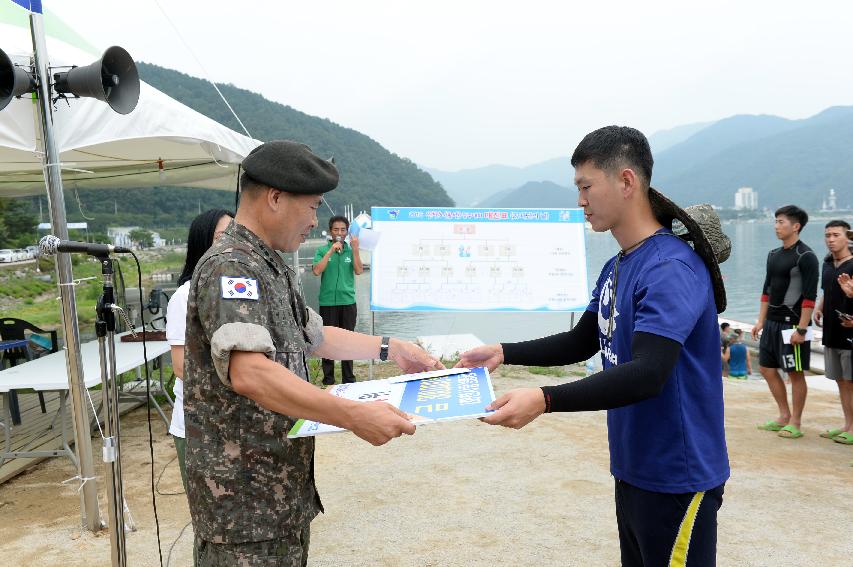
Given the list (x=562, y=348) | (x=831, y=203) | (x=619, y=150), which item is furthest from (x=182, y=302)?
(x=831, y=203)

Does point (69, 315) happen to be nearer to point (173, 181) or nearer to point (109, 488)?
point (109, 488)

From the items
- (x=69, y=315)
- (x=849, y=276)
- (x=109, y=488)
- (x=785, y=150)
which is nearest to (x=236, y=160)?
(x=69, y=315)

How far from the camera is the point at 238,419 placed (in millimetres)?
1461

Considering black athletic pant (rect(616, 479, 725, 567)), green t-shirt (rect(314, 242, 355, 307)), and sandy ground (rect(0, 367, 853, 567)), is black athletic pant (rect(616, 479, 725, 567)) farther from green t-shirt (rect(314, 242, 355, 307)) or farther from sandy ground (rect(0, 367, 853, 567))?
green t-shirt (rect(314, 242, 355, 307))

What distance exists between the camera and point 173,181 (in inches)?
292

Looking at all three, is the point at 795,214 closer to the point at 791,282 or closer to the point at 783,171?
the point at 791,282

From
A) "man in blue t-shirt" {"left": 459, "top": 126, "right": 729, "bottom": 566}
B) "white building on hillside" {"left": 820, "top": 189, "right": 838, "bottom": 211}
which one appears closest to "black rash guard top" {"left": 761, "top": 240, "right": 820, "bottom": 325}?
"man in blue t-shirt" {"left": 459, "top": 126, "right": 729, "bottom": 566}

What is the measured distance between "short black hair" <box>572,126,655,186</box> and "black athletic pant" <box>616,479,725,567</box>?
35.0 inches

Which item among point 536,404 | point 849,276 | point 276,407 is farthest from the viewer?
point 849,276

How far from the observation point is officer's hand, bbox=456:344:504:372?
2186mm

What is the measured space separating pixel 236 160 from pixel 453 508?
3.43 meters

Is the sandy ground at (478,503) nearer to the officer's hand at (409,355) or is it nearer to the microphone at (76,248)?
the officer's hand at (409,355)

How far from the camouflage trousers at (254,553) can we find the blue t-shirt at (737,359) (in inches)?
384

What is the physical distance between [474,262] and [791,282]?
3.27m
